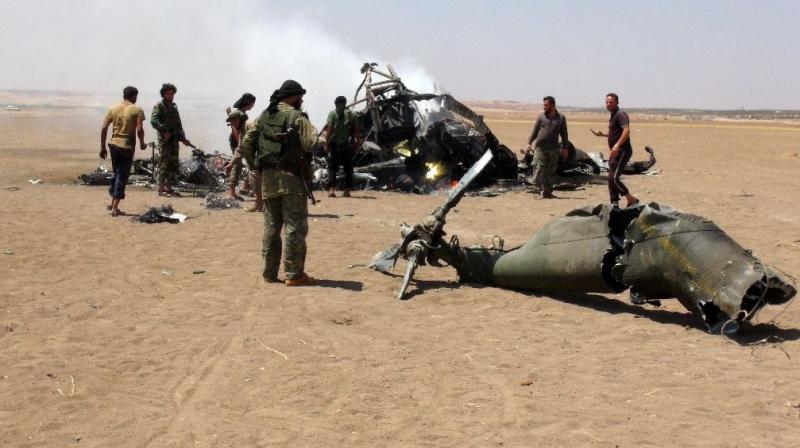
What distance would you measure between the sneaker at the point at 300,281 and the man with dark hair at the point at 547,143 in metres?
7.18

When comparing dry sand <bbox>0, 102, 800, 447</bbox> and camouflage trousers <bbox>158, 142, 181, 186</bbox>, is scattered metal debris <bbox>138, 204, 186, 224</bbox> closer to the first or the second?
dry sand <bbox>0, 102, 800, 447</bbox>

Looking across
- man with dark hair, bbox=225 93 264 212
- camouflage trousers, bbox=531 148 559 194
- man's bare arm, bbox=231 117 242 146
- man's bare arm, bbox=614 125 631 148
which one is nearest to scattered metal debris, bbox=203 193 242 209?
man with dark hair, bbox=225 93 264 212

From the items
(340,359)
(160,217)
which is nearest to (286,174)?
(340,359)

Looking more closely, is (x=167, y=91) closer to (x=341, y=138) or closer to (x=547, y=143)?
(x=341, y=138)

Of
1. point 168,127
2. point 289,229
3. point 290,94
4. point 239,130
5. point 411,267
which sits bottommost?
point 411,267

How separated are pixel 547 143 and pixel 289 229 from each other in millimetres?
7786

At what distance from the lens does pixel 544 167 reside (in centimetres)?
1467

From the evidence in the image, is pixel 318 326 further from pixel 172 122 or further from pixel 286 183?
pixel 172 122

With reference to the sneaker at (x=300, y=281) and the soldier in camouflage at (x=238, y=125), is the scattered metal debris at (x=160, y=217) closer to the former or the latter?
the soldier in camouflage at (x=238, y=125)

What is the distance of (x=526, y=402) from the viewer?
4895mm

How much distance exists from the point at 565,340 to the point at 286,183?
2.92 m

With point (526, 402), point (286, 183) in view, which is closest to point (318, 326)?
point (286, 183)

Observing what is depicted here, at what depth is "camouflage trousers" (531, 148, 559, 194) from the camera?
1459cm

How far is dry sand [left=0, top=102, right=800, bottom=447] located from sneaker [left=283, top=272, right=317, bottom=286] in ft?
0.33
